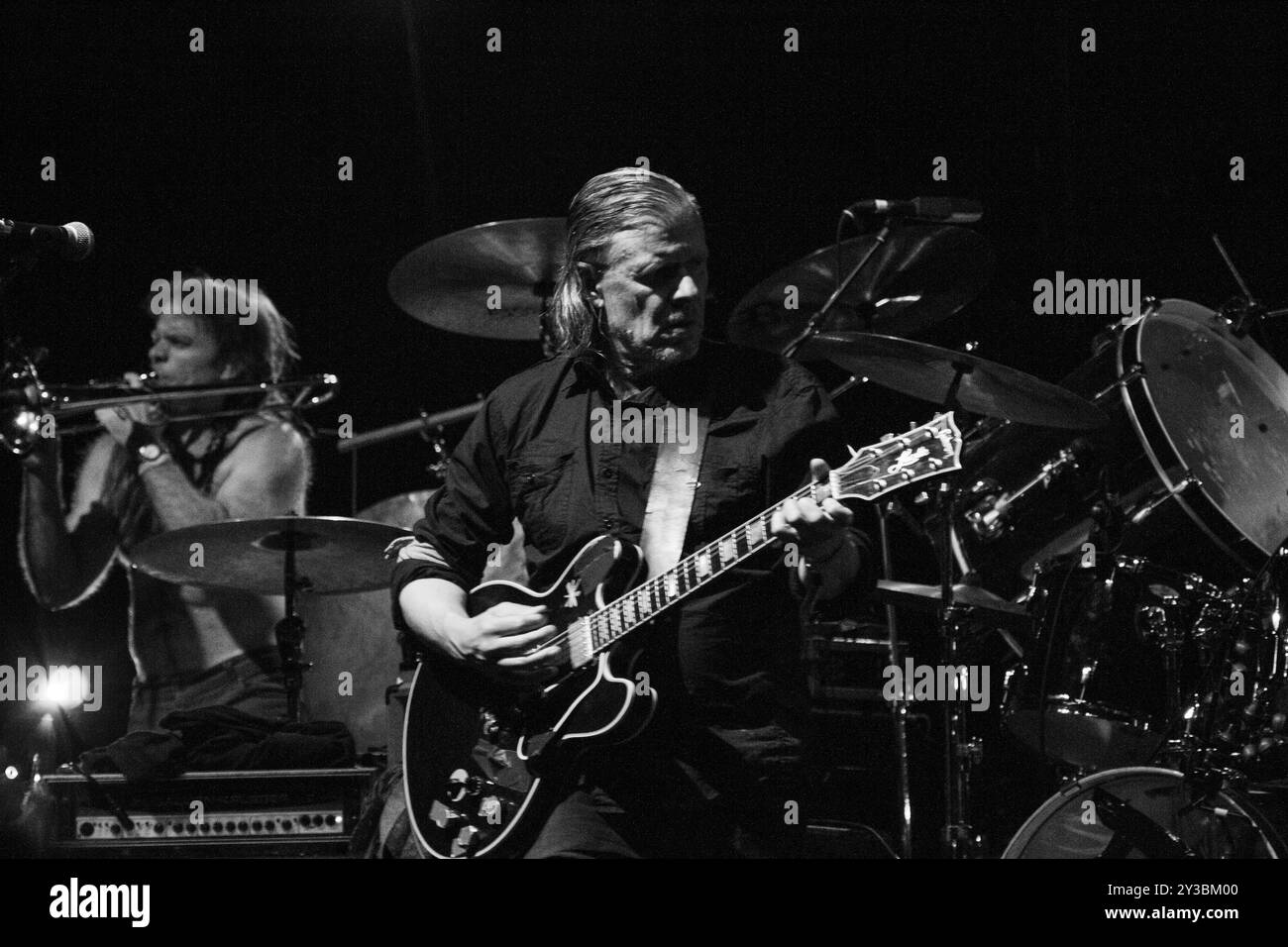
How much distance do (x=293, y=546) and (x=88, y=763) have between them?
30.0 inches

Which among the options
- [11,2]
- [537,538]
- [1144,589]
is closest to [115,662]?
[11,2]

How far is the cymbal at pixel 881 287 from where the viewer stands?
388 centimetres

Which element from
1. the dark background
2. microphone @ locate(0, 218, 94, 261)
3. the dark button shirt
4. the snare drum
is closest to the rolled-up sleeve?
the dark button shirt

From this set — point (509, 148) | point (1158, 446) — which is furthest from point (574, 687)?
point (509, 148)

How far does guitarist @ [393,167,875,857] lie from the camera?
248 centimetres

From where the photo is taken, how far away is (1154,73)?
13.4 feet

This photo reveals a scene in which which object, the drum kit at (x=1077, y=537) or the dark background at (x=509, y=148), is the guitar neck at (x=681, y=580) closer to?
the drum kit at (x=1077, y=537)

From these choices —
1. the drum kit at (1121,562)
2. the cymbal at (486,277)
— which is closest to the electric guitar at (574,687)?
the drum kit at (1121,562)

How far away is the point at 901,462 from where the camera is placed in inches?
103

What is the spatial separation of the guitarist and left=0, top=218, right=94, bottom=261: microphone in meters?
0.93

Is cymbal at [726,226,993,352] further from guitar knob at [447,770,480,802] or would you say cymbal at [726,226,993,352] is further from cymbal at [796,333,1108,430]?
guitar knob at [447,770,480,802]

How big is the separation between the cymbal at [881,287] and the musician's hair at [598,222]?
1.09 m

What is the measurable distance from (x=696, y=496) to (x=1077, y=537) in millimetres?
1381
